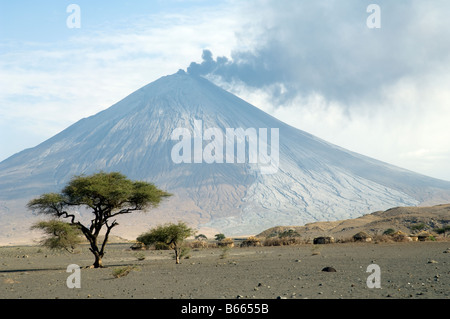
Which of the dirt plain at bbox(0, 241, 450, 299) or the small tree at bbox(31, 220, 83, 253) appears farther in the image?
the small tree at bbox(31, 220, 83, 253)

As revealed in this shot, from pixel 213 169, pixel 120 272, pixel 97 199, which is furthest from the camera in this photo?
pixel 213 169

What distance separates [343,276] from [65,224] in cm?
1465

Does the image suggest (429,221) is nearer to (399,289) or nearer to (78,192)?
(78,192)

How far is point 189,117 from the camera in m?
173

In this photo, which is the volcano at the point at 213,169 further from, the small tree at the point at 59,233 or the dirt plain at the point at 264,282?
the dirt plain at the point at 264,282

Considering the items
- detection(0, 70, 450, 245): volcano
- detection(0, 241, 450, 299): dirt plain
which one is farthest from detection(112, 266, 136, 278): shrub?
detection(0, 70, 450, 245): volcano

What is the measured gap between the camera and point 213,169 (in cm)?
14312

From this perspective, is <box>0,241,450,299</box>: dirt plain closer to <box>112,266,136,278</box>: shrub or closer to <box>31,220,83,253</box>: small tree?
<box>112,266,136,278</box>: shrub

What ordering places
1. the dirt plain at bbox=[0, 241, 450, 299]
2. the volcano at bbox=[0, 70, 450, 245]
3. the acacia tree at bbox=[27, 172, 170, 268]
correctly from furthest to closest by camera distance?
the volcano at bbox=[0, 70, 450, 245], the acacia tree at bbox=[27, 172, 170, 268], the dirt plain at bbox=[0, 241, 450, 299]

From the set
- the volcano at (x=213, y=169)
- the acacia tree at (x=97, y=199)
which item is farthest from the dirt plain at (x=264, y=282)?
the volcano at (x=213, y=169)

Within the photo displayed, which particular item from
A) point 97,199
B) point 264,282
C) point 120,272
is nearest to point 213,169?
point 97,199

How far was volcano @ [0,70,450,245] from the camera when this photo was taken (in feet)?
405

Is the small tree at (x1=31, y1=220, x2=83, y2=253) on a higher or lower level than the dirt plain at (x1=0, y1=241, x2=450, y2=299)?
higher

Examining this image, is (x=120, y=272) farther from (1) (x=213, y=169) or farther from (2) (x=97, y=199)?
(1) (x=213, y=169)
